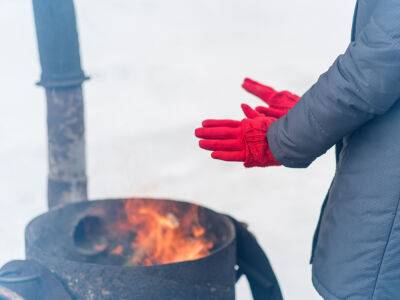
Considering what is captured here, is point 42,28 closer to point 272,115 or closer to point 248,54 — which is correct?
point 272,115

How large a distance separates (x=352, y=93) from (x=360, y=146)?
10.9 inches

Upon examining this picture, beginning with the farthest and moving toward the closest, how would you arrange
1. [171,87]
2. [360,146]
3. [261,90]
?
[171,87] → [261,90] → [360,146]

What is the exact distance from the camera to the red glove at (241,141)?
2.00m

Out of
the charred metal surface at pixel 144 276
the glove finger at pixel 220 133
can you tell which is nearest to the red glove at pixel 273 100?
the glove finger at pixel 220 133

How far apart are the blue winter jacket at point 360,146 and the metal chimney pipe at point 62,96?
62.2 inches

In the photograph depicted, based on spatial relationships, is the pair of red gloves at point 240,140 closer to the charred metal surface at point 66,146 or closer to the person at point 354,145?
the person at point 354,145

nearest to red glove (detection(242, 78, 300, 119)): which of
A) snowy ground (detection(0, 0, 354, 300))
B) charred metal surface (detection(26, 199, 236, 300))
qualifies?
charred metal surface (detection(26, 199, 236, 300))

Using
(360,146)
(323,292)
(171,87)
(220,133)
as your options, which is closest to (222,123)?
(220,133)

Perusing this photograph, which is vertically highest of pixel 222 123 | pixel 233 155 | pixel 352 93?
pixel 352 93

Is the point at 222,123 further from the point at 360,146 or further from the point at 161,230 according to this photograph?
the point at 161,230

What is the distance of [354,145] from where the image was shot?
6.34 feet

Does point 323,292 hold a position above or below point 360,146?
below

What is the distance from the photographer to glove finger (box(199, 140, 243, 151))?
2.01m

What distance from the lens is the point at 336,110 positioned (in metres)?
1.72
